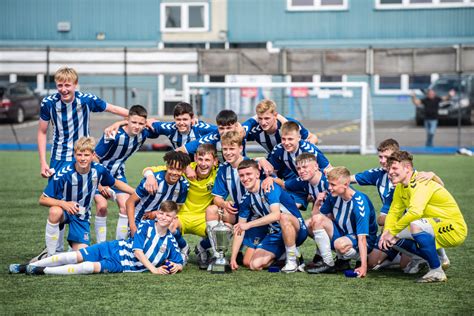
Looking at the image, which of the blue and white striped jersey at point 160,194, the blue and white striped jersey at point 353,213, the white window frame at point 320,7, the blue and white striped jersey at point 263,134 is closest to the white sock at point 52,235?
the blue and white striped jersey at point 160,194

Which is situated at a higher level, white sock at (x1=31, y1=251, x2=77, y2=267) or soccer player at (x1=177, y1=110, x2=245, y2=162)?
soccer player at (x1=177, y1=110, x2=245, y2=162)

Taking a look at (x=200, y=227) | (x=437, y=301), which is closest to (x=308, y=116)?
(x=200, y=227)

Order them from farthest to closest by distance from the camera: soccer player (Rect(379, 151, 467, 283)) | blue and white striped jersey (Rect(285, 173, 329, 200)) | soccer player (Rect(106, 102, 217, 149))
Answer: soccer player (Rect(106, 102, 217, 149))
blue and white striped jersey (Rect(285, 173, 329, 200))
soccer player (Rect(379, 151, 467, 283))

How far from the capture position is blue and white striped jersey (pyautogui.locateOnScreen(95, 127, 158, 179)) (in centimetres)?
802

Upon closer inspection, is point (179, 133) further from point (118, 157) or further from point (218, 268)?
point (218, 268)

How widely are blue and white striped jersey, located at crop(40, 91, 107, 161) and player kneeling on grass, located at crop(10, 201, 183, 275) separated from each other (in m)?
1.43

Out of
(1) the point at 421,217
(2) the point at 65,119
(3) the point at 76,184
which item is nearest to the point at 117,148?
(2) the point at 65,119

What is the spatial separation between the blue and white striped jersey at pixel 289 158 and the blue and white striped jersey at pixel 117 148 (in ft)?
3.88

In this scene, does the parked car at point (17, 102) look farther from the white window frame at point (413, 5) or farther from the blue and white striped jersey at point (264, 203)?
the blue and white striped jersey at point (264, 203)

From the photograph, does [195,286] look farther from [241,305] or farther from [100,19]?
[100,19]

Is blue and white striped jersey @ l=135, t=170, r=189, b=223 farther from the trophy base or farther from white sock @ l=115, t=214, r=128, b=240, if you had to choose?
the trophy base

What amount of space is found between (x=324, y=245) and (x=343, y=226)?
0.25 meters

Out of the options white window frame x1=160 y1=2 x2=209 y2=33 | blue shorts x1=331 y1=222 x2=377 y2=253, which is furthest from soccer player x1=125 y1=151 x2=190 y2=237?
white window frame x1=160 y1=2 x2=209 y2=33

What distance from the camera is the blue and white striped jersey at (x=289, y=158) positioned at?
785 cm
